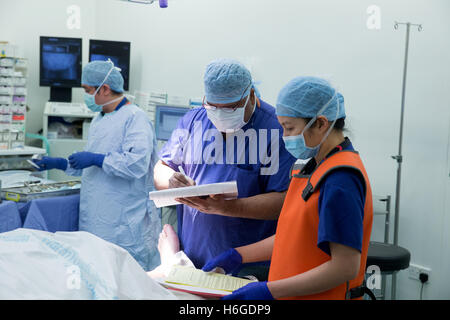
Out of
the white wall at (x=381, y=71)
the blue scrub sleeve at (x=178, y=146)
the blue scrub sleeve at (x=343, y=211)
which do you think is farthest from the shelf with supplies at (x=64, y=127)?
the blue scrub sleeve at (x=343, y=211)

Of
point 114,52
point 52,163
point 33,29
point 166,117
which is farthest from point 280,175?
point 33,29

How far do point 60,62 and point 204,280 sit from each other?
4.14m

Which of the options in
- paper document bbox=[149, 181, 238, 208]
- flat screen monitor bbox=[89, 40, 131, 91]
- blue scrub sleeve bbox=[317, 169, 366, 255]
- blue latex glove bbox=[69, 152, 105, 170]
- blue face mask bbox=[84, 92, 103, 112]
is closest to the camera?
blue scrub sleeve bbox=[317, 169, 366, 255]

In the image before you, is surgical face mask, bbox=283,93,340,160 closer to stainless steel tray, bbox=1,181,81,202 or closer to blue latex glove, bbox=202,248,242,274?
blue latex glove, bbox=202,248,242,274

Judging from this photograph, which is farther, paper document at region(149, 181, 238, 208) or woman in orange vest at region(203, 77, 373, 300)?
paper document at region(149, 181, 238, 208)

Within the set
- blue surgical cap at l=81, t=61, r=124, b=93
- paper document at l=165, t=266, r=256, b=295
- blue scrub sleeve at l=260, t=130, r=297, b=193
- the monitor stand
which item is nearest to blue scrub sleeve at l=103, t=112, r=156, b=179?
blue surgical cap at l=81, t=61, r=124, b=93

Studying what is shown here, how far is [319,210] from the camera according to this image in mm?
1126

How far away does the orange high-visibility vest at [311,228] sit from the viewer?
1142mm

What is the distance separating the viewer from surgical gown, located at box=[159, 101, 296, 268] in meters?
1.65

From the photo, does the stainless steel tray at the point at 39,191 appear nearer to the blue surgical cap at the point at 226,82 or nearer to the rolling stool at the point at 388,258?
the blue surgical cap at the point at 226,82

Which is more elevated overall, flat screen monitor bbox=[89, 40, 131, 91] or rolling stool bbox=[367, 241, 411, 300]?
flat screen monitor bbox=[89, 40, 131, 91]

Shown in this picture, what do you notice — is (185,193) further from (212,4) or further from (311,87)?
(212,4)

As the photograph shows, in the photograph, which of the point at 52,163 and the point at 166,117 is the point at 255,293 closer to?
the point at 52,163

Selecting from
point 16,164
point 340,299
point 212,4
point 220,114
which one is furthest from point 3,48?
point 340,299
